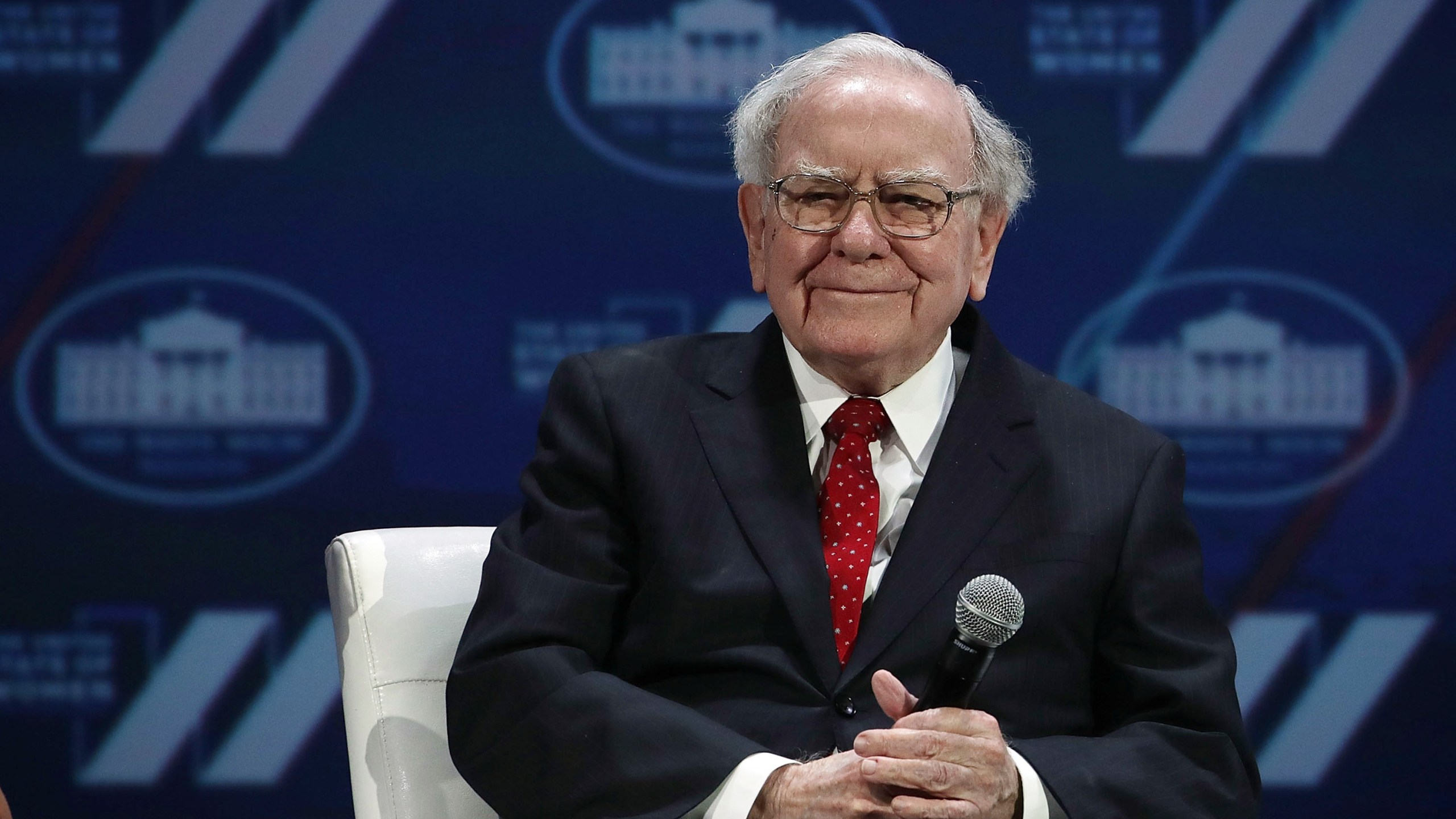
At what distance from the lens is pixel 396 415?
3256 millimetres

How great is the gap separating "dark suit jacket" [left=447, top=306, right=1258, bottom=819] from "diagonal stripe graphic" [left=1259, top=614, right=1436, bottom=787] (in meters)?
1.69

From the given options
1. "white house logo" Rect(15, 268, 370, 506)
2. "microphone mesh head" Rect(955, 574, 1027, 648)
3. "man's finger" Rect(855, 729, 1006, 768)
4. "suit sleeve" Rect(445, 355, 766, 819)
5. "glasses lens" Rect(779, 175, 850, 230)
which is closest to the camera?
"microphone mesh head" Rect(955, 574, 1027, 648)

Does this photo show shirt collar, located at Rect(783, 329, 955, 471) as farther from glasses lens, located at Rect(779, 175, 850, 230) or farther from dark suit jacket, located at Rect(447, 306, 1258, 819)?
glasses lens, located at Rect(779, 175, 850, 230)

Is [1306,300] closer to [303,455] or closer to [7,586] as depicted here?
[303,455]

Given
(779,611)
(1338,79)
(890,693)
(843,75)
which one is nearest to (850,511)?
(779,611)

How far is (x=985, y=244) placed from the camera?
6.45 feet

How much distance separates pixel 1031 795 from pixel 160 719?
7.57 feet

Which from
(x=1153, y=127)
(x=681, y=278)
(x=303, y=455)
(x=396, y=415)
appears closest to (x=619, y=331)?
(x=681, y=278)

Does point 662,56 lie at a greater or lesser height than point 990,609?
greater

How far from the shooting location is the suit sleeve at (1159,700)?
63.4 inches

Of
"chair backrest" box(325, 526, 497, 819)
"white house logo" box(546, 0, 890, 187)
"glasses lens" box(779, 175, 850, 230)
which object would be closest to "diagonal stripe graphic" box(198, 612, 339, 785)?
"white house logo" box(546, 0, 890, 187)

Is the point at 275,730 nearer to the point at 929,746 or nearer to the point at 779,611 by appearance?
the point at 779,611

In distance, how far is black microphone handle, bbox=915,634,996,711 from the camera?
1.37m

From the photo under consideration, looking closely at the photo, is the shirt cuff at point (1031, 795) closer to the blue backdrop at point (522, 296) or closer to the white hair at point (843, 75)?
the white hair at point (843, 75)
